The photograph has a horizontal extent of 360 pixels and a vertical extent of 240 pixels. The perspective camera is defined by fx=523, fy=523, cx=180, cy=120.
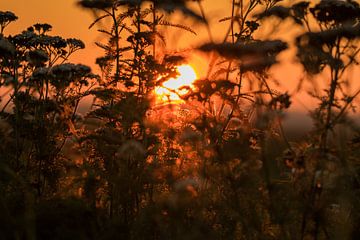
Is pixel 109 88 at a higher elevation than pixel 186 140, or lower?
higher

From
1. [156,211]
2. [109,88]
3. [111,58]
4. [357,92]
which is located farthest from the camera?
[111,58]

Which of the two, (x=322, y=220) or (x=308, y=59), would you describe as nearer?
(x=322, y=220)

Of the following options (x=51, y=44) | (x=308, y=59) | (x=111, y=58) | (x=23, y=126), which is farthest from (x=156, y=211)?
(x=51, y=44)

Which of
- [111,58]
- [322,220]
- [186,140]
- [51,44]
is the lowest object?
[322,220]

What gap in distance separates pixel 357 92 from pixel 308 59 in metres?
0.85

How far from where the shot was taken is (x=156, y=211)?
644cm

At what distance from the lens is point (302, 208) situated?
7.07 metres

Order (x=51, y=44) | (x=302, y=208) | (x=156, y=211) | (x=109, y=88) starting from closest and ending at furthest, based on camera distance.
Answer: (x=156, y=211)
(x=302, y=208)
(x=109, y=88)
(x=51, y=44)

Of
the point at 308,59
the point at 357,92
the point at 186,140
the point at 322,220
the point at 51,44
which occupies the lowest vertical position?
the point at 322,220

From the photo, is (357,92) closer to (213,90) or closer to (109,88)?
(213,90)

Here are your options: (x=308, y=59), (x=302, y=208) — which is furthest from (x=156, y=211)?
(x=308, y=59)

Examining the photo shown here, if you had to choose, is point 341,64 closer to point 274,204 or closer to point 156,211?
point 274,204

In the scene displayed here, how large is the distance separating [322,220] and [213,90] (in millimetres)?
2473

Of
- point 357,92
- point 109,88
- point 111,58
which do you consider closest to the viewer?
point 357,92
